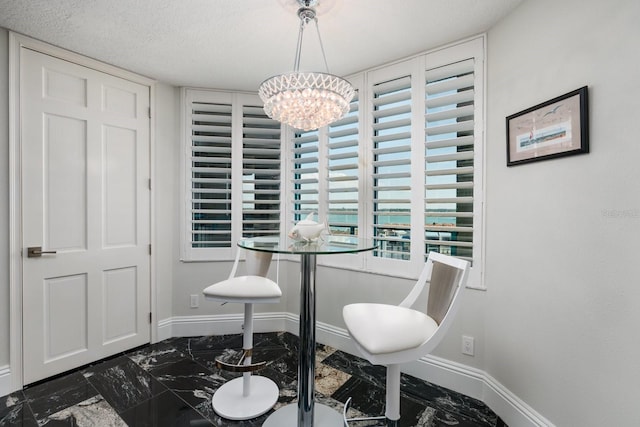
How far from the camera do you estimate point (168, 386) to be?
2078mm

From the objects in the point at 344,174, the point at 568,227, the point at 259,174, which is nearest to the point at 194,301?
the point at 259,174

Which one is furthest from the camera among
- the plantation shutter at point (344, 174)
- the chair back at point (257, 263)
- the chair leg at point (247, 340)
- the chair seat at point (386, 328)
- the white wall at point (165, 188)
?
the white wall at point (165, 188)

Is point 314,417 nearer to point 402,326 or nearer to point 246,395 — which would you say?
point 246,395

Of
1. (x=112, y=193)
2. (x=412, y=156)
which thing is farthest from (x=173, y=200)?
(x=412, y=156)

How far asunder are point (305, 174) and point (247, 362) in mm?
1769

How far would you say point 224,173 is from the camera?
2.95m

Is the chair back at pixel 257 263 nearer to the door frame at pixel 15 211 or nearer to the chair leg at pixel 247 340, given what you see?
the chair leg at pixel 247 340

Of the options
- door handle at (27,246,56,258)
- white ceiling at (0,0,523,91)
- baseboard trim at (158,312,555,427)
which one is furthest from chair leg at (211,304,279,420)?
white ceiling at (0,0,523,91)

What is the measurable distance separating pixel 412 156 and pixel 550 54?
3.09 ft

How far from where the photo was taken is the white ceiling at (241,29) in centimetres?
171

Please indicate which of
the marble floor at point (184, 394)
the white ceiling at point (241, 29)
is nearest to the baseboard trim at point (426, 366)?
the marble floor at point (184, 394)

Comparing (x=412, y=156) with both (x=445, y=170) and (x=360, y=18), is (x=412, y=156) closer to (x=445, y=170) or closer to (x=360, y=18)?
(x=445, y=170)

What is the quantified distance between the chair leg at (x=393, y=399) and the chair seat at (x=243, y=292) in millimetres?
767

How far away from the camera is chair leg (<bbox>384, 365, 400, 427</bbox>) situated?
1263 mm
